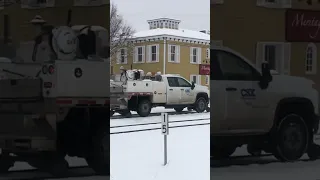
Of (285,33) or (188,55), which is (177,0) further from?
(285,33)

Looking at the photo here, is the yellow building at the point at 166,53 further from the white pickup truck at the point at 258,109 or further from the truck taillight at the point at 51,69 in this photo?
the truck taillight at the point at 51,69

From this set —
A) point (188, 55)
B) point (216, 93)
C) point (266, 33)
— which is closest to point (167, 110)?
point (188, 55)

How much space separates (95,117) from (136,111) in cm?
93

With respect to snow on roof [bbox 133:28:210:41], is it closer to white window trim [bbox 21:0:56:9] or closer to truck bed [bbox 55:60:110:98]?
truck bed [bbox 55:60:110:98]

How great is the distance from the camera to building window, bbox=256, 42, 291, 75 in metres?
3.18

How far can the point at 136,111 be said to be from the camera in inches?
157

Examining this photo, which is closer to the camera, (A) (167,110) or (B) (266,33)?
(B) (266,33)

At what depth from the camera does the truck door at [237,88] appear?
311 cm

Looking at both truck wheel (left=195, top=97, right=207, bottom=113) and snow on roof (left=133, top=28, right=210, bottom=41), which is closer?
truck wheel (left=195, top=97, right=207, bottom=113)

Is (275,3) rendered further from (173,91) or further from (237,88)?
(173,91)

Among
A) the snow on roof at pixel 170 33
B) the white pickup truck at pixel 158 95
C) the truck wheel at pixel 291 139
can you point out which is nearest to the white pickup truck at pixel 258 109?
the truck wheel at pixel 291 139

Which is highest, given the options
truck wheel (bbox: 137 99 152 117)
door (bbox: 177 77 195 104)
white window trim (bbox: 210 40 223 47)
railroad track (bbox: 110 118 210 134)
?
white window trim (bbox: 210 40 223 47)

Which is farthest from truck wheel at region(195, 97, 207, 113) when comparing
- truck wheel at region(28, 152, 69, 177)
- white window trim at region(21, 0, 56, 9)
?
white window trim at region(21, 0, 56, 9)

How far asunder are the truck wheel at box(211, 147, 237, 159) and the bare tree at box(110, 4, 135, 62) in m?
1.22
